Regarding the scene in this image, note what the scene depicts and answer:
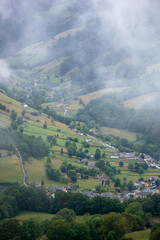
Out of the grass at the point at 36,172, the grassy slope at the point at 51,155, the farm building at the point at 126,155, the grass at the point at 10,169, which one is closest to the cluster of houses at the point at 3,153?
the grass at the point at 10,169

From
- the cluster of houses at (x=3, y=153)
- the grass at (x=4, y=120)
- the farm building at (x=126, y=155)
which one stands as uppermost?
the grass at (x=4, y=120)

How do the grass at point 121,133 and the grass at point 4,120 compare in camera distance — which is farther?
the grass at point 121,133

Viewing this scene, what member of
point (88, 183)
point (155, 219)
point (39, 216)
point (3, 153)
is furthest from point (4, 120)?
point (155, 219)

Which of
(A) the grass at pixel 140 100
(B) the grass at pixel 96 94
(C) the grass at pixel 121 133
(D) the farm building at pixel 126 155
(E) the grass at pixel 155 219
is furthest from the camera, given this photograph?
(B) the grass at pixel 96 94

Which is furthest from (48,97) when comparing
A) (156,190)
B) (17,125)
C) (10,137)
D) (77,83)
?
(156,190)

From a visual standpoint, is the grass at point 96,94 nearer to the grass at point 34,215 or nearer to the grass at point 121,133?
the grass at point 121,133

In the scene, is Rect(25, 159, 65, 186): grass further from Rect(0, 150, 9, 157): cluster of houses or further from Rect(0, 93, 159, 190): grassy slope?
Rect(0, 150, 9, 157): cluster of houses
